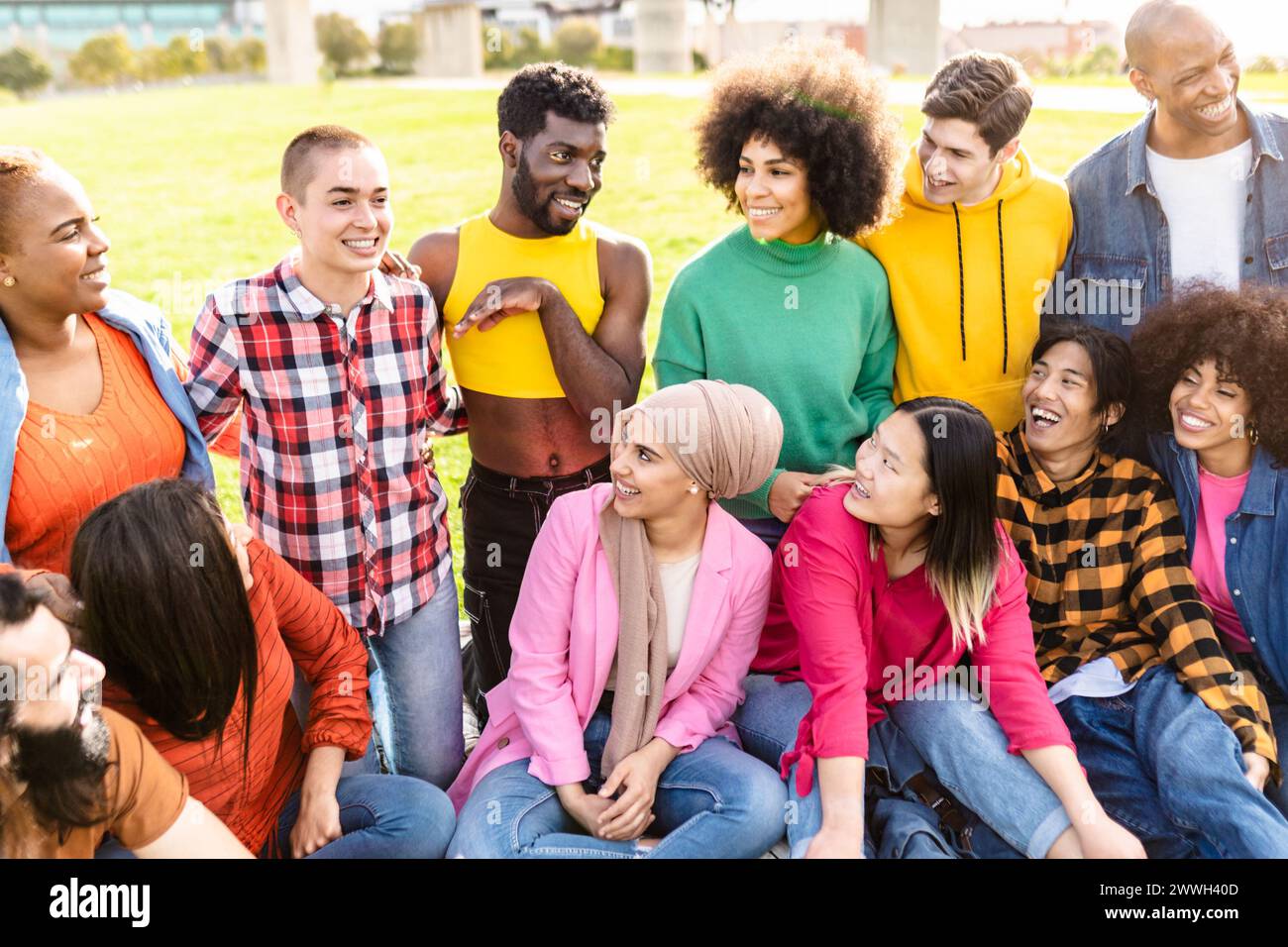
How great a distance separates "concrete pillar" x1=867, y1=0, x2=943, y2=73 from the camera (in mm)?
18656

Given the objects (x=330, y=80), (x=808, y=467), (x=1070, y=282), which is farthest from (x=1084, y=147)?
(x=330, y=80)

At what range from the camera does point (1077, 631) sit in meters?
3.43

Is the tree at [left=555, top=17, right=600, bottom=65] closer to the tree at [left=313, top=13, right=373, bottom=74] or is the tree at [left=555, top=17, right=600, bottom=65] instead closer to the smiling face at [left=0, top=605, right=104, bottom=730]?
the tree at [left=313, top=13, right=373, bottom=74]

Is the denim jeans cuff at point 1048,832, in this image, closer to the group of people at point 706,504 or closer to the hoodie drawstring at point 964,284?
the group of people at point 706,504

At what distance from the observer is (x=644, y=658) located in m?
3.14

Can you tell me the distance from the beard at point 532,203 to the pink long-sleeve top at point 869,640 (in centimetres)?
122

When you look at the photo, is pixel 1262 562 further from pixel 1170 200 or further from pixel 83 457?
pixel 83 457

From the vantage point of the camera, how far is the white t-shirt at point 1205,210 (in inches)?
150

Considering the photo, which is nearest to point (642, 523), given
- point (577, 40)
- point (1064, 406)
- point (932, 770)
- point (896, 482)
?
point (896, 482)

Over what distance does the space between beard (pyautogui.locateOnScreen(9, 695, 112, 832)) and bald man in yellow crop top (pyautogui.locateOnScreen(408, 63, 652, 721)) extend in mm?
1582

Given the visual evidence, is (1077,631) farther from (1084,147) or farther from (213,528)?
(1084,147)

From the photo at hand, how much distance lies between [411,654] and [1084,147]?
10348 millimetres

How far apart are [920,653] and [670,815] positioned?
0.85m

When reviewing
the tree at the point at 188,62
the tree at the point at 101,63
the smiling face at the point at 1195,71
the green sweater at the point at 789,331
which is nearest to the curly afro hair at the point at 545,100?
the green sweater at the point at 789,331
